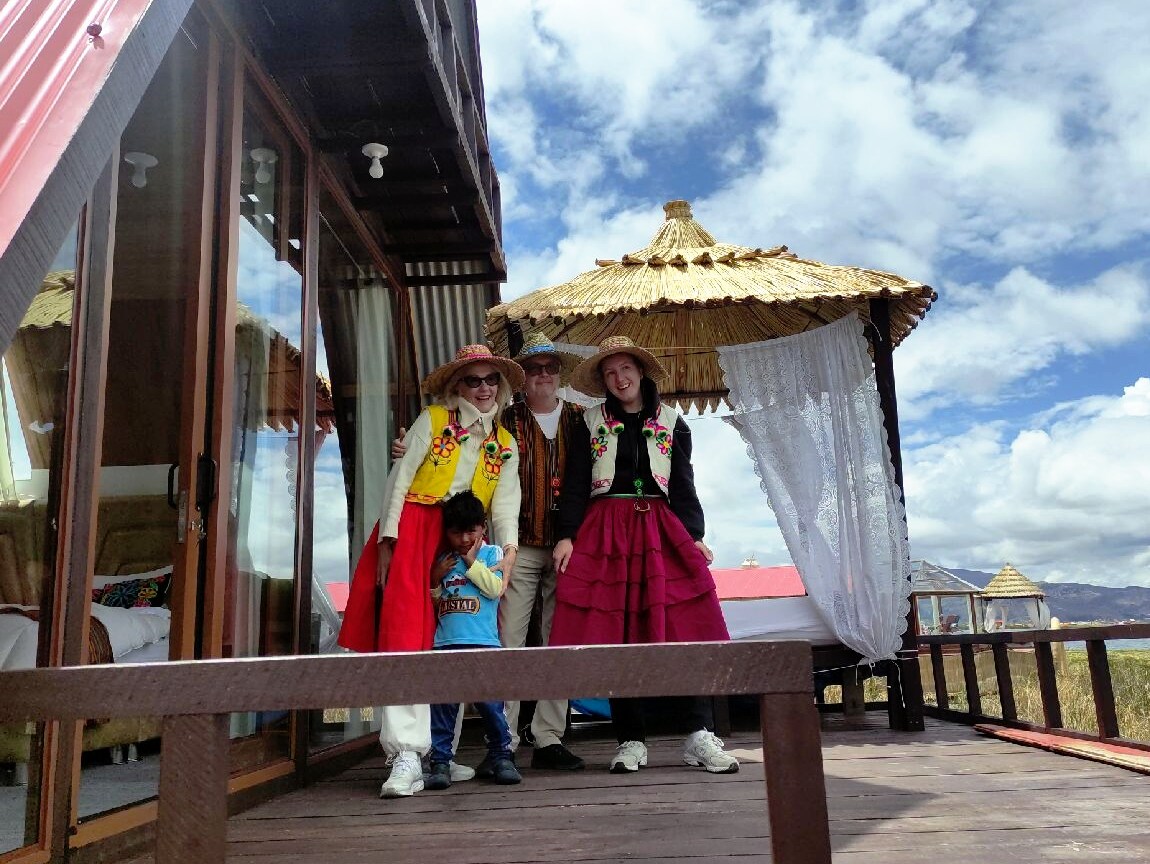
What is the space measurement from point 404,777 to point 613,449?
143 centimetres

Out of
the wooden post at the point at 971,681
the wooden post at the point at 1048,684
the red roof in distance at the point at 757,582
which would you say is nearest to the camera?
the wooden post at the point at 1048,684

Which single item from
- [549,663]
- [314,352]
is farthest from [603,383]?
[549,663]

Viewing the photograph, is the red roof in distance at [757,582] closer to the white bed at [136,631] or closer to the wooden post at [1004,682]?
the wooden post at [1004,682]

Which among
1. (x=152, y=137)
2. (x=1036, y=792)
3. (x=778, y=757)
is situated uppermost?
(x=152, y=137)

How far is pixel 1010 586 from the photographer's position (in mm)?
19859

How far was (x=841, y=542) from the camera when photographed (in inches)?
194

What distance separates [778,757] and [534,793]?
2079 mm

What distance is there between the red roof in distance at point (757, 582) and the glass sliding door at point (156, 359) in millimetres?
14159

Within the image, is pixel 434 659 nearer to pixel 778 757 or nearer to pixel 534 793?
pixel 778 757

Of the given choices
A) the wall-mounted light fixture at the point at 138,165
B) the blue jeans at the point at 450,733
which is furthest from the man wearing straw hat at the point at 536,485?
the wall-mounted light fixture at the point at 138,165

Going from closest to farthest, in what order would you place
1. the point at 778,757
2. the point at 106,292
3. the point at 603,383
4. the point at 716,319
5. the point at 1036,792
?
the point at 778,757 < the point at 106,292 < the point at 1036,792 < the point at 603,383 < the point at 716,319

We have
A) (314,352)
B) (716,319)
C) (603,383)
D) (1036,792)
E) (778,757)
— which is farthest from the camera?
(716,319)

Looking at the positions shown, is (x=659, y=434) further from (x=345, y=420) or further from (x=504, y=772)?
(x=345, y=420)

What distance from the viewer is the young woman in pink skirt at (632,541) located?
3.56m
